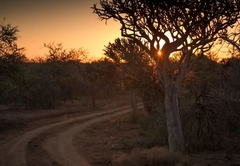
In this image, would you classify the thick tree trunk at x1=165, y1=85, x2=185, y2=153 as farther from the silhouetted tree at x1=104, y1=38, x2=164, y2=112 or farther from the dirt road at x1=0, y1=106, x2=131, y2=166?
the silhouetted tree at x1=104, y1=38, x2=164, y2=112

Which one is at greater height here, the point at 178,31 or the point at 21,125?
the point at 178,31

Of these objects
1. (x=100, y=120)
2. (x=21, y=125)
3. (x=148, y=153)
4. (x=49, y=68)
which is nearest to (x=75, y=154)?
(x=148, y=153)

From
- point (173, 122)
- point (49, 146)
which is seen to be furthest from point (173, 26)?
point (49, 146)

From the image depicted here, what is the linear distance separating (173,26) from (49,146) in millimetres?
8187

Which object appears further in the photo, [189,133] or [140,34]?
[189,133]

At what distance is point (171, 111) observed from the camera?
1198 centimetres

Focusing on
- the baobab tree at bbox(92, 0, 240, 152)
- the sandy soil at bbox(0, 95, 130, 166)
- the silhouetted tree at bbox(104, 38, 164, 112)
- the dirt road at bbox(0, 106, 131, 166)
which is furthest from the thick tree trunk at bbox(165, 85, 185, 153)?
the silhouetted tree at bbox(104, 38, 164, 112)

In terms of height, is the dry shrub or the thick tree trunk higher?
the thick tree trunk

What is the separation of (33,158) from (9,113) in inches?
568

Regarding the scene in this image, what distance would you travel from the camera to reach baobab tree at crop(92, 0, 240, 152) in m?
11.3

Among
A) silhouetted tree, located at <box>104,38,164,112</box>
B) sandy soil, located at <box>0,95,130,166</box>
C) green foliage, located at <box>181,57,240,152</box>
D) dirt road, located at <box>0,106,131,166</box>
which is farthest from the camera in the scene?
silhouetted tree, located at <box>104,38,164,112</box>

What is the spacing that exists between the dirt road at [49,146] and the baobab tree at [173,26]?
433cm

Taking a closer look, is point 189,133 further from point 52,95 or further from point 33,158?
point 52,95

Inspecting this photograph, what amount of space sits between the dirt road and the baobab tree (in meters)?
4.33
